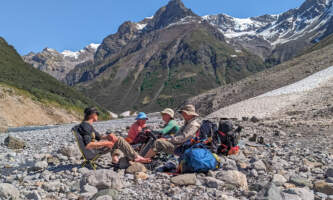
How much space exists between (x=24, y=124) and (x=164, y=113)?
50.9 meters

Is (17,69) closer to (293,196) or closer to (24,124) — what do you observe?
(24,124)

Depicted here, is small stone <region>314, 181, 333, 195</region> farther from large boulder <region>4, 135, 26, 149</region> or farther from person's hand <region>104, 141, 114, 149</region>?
large boulder <region>4, 135, 26, 149</region>

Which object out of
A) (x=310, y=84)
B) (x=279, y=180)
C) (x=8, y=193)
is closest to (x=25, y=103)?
(x=310, y=84)

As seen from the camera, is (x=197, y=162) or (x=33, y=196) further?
(x=197, y=162)

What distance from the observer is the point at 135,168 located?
7.89 metres

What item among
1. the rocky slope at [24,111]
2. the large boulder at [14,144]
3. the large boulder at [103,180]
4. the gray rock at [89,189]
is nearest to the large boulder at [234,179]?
the large boulder at [103,180]

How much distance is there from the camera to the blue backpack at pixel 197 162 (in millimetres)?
7348

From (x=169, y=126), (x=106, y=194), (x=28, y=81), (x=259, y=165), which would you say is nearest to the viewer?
(x=106, y=194)

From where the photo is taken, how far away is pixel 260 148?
36.9 ft

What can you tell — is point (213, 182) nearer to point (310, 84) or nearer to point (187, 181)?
point (187, 181)

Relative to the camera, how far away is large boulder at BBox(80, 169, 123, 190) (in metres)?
6.38

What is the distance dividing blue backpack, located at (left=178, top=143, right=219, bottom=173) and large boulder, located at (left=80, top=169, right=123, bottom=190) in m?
1.86

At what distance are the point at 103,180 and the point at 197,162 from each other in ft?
8.30

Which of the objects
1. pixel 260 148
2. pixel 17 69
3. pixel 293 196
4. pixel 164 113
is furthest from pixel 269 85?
pixel 17 69
